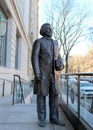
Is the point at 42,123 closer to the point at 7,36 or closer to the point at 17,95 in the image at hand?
the point at 17,95

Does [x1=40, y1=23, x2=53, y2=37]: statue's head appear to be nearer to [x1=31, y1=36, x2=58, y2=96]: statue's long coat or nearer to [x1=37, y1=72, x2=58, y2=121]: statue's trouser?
[x1=31, y1=36, x2=58, y2=96]: statue's long coat

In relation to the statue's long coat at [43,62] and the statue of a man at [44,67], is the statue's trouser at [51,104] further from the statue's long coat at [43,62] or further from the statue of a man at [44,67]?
the statue's long coat at [43,62]

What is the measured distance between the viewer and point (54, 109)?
6.58m

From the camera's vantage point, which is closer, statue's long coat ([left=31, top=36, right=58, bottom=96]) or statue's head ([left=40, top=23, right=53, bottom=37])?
statue's long coat ([left=31, top=36, right=58, bottom=96])

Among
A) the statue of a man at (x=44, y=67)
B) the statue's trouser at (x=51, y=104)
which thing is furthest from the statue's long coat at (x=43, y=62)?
the statue's trouser at (x=51, y=104)

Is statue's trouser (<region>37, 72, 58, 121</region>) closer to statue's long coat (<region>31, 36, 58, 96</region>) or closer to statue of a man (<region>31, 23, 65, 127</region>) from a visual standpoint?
statue of a man (<region>31, 23, 65, 127</region>)

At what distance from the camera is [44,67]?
630 centimetres

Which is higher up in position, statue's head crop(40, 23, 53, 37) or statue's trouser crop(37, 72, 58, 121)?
statue's head crop(40, 23, 53, 37)

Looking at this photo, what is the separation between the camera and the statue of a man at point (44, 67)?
20.6ft

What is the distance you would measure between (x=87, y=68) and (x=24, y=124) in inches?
2856

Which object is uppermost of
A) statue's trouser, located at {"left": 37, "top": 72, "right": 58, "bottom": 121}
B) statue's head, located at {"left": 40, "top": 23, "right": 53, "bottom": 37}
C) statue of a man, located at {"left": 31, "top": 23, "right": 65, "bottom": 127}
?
statue's head, located at {"left": 40, "top": 23, "right": 53, "bottom": 37}

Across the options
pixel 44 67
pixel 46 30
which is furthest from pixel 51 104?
pixel 46 30

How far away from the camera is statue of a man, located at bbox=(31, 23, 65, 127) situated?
6267 millimetres

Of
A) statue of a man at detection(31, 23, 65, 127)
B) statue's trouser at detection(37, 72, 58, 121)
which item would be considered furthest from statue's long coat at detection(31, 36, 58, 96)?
statue's trouser at detection(37, 72, 58, 121)
